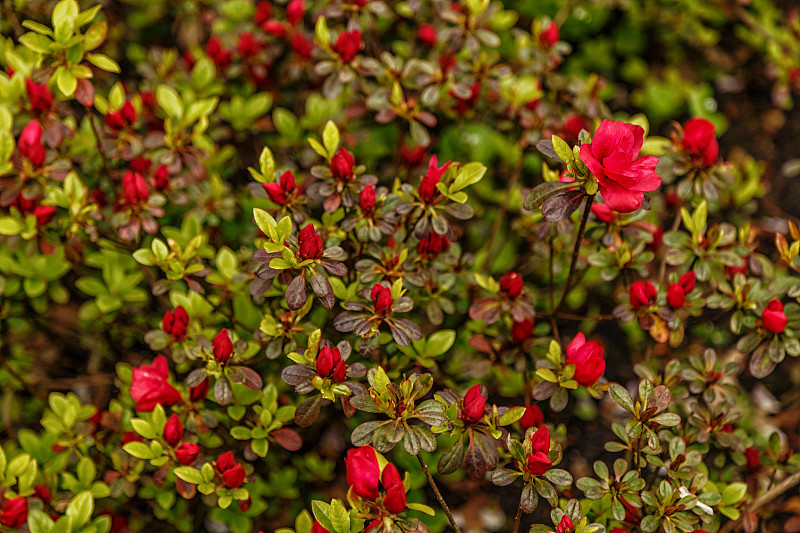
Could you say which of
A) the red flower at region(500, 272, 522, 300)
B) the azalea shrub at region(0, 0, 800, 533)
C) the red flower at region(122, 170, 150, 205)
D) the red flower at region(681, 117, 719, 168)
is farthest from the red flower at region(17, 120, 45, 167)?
the red flower at region(681, 117, 719, 168)

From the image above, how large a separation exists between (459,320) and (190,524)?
1.03m

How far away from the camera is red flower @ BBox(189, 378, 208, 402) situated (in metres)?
1.54

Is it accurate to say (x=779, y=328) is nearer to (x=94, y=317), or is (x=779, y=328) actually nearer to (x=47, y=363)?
(x=94, y=317)

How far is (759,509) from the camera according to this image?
72.1 inches

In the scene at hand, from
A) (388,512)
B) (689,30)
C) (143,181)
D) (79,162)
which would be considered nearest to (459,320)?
(388,512)

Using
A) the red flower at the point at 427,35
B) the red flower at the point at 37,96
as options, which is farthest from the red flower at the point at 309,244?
the red flower at the point at 427,35

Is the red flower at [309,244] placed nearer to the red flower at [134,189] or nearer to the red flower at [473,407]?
the red flower at [473,407]

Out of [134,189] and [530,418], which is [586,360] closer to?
[530,418]

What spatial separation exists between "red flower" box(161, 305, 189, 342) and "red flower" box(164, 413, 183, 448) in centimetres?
19

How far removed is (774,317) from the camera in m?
1.48

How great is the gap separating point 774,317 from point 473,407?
763 mm

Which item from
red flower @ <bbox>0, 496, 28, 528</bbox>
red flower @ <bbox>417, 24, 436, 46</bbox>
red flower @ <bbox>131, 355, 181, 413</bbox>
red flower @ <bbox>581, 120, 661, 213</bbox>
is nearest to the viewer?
red flower @ <bbox>581, 120, 661, 213</bbox>

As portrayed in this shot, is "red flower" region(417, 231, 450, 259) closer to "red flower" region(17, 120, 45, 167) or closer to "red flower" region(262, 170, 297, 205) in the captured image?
"red flower" region(262, 170, 297, 205)

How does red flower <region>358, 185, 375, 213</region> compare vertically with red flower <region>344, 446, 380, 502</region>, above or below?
above
